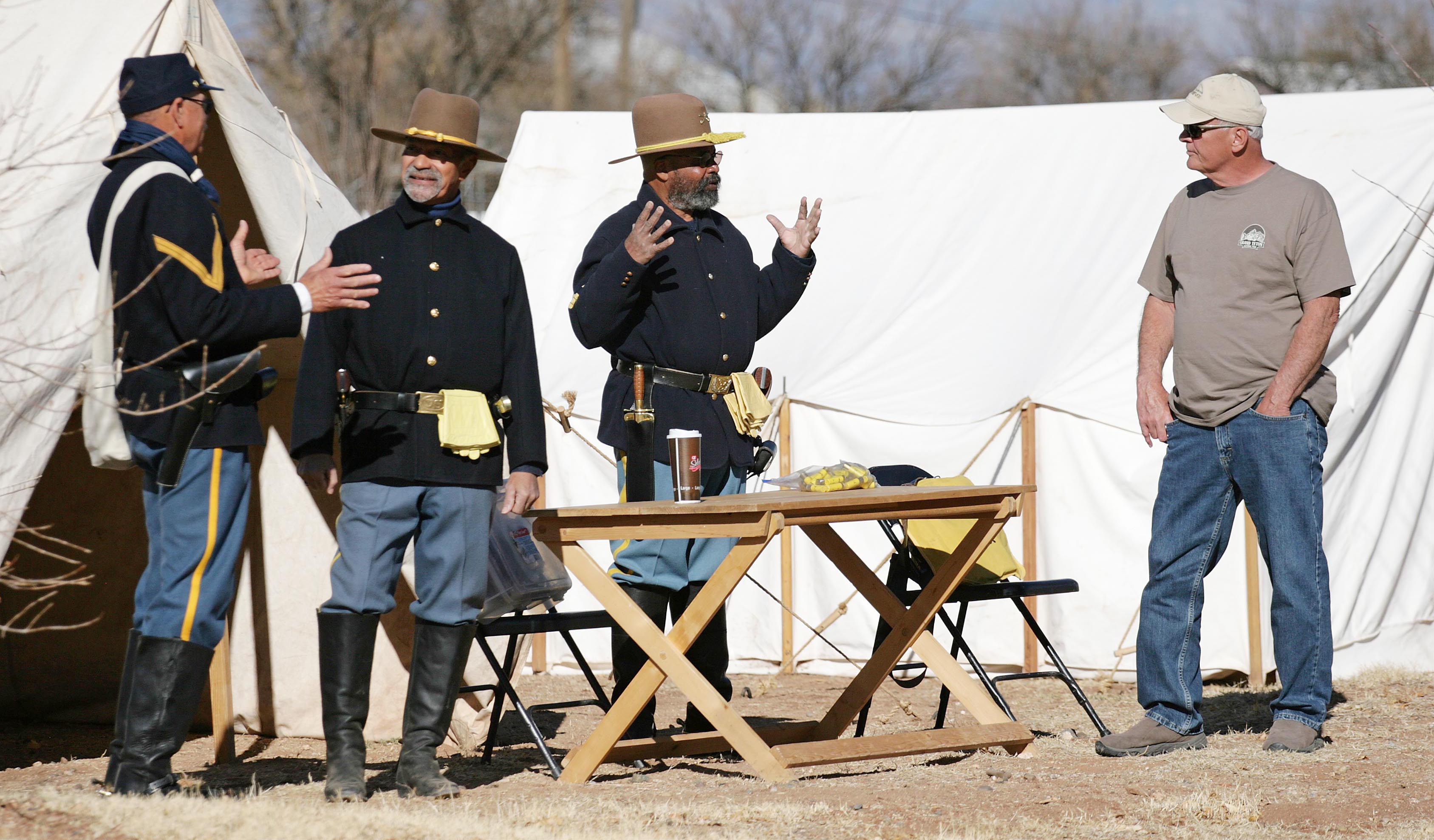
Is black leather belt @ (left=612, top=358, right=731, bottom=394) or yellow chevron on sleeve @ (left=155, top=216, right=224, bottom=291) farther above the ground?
yellow chevron on sleeve @ (left=155, top=216, right=224, bottom=291)

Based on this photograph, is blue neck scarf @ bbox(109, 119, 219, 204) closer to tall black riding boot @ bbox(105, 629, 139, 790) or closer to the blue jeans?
tall black riding boot @ bbox(105, 629, 139, 790)

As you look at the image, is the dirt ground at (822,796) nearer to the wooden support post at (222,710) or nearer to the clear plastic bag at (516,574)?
the wooden support post at (222,710)

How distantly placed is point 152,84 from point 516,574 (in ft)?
5.70

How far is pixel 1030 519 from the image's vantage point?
630cm

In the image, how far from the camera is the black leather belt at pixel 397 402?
3.59m

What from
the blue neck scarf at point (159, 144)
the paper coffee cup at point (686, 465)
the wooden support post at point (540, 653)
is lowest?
the wooden support post at point (540, 653)

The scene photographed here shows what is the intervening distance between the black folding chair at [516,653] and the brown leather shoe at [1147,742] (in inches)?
54.2

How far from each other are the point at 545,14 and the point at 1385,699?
19465 millimetres

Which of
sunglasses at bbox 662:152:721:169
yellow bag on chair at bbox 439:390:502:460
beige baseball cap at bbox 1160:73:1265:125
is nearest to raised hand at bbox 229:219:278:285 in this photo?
yellow bag on chair at bbox 439:390:502:460

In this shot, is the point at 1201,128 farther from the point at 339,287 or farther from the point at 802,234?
the point at 339,287

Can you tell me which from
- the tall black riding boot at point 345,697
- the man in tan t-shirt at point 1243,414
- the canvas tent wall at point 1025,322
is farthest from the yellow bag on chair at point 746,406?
the canvas tent wall at point 1025,322

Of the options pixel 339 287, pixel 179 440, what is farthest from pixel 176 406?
pixel 339 287

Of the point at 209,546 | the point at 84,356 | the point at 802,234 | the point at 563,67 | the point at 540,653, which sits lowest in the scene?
the point at 540,653

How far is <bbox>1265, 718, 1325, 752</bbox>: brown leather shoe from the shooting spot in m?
4.10
